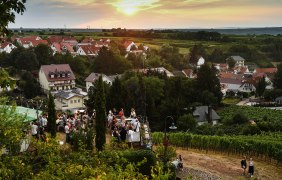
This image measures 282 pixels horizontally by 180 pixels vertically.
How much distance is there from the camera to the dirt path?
25547 mm

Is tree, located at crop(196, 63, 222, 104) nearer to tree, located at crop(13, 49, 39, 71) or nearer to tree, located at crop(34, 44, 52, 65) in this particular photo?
tree, located at crop(13, 49, 39, 71)

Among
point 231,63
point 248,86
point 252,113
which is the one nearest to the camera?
point 252,113

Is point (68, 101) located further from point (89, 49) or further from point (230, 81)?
point (230, 81)

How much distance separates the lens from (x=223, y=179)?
25000 millimetres

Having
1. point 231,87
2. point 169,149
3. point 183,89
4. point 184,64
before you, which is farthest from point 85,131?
point 184,64

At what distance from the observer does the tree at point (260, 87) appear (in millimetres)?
97812

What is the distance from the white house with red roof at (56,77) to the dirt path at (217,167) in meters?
55.6

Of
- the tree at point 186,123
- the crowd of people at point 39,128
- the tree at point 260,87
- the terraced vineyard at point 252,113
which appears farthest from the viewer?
the tree at point 260,87

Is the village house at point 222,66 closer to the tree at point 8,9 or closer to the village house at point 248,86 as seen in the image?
the village house at point 248,86

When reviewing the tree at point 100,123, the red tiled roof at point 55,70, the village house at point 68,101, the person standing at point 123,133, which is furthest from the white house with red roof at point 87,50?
the person standing at point 123,133

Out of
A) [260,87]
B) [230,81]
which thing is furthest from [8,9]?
[230,81]

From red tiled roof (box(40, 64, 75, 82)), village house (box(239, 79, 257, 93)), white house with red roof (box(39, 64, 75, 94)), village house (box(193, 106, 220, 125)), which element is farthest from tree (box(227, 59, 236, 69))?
village house (box(193, 106, 220, 125))

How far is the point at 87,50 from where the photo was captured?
121 m

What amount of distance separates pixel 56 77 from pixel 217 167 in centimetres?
6128
